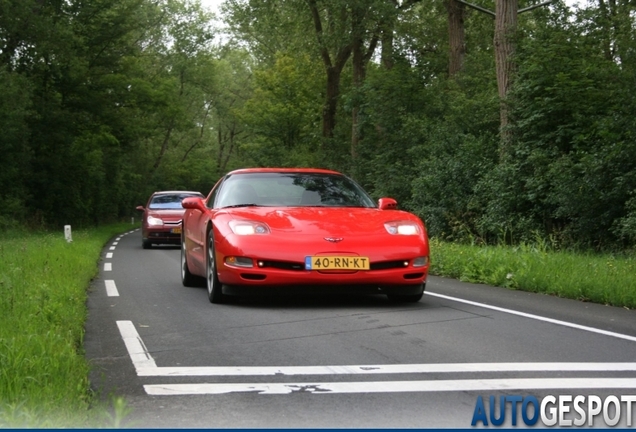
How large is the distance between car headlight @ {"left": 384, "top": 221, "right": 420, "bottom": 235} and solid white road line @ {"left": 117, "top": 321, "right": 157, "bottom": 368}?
2.71 metres

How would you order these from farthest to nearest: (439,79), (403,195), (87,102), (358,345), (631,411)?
(87,102) < (439,79) < (403,195) < (358,345) < (631,411)

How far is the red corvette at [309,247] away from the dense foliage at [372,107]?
715cm

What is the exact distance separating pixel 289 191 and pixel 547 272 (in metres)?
3.59

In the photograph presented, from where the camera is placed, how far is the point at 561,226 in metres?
19.1

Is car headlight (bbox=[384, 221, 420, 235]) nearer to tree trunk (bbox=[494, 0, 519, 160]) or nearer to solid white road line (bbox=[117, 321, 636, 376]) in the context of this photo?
solid white road line (bbox=[117, 321, 636, 376])

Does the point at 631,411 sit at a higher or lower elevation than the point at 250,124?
lower

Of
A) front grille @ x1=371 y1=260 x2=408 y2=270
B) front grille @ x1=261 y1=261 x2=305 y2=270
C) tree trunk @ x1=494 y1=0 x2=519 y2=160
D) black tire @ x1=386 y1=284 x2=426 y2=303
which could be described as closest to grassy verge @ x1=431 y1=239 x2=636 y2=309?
black tire @ x1=386 y1=284 x2=426 y2=303

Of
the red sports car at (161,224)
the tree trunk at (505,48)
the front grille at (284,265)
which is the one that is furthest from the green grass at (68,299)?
the tree trunk at (505,48)

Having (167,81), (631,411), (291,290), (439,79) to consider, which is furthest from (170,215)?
(167,81)

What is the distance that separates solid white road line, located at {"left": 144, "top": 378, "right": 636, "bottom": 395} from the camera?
16.9 feet

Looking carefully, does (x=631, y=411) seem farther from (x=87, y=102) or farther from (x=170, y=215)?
(x=87, y=102)

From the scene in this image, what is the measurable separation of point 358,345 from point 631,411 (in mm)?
2550

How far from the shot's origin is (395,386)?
525 cm

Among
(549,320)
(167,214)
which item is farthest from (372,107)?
(549,320)
